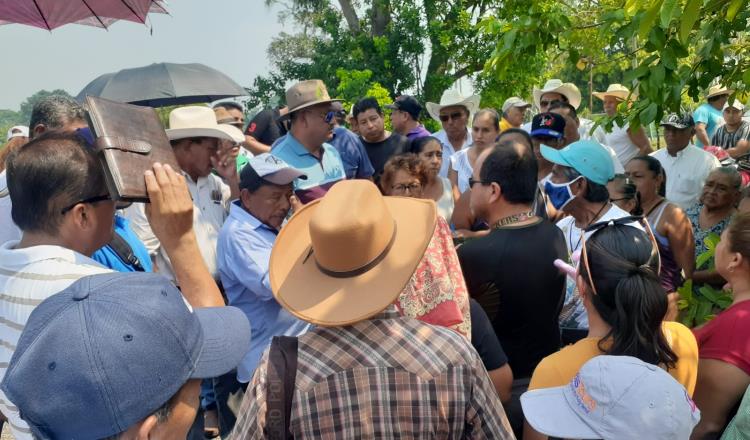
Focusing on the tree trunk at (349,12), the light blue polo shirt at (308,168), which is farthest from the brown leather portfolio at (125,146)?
the tree trunk at (349,12)

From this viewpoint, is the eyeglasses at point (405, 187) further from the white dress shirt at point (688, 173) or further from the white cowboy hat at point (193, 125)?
the white dress shirt at point (688, 173)

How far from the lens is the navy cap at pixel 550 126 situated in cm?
550

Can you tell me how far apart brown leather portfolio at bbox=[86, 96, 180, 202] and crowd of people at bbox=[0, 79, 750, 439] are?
0.05 meters

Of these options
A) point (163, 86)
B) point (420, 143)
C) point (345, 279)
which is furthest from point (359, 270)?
point (163, 86)

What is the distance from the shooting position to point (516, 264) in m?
2.74

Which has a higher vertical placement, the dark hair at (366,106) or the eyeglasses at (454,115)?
the dark hair at (366,106)

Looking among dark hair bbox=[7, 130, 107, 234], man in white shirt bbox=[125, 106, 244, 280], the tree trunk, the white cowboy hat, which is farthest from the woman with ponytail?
the tree trunk

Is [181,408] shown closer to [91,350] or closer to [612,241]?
[91,350]

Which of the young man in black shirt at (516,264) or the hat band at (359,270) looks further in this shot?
the young man in black shirt at (516,264)

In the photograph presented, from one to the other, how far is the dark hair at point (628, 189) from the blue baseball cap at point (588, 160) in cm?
28

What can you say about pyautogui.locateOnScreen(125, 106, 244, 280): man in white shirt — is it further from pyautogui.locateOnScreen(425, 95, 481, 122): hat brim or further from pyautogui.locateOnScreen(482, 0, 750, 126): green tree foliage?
pyautogui.locateOnScreen(425, 95, 481, 122): hat brim

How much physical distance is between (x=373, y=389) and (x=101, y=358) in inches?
27.6

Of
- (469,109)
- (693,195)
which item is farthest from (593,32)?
(693,195)

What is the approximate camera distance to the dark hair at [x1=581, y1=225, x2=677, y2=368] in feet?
6.88
